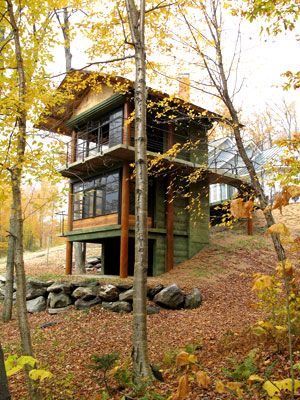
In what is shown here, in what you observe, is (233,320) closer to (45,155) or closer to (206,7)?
(45,155)

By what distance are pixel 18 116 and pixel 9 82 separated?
958 mm

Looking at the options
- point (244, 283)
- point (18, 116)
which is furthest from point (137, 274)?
point (244, 283)

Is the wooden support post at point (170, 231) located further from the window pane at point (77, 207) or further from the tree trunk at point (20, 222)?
the tree trunk at point (20, 222)

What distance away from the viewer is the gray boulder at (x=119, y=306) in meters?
11.5

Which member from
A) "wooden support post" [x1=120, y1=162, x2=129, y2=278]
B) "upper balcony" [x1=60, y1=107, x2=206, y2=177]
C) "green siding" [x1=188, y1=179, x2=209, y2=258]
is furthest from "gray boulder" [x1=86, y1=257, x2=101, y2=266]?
"wooden support post" [x1=120, y1=162, x2=129, y2=278]

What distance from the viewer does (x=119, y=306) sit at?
11516mm

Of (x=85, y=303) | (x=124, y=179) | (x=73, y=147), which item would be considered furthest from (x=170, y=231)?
(x=73, y=147)

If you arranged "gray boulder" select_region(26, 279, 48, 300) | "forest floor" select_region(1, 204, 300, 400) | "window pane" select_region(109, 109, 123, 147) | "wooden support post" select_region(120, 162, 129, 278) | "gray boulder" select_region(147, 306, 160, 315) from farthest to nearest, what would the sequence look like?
"window pane" select_region(109, 109, 123, 147) < "wooden support post" select_region(120, 162, 129, 278) < "gray boulder" select_region(26, 279, 48, 300) < "gray boulder" select_region(147, 306, 160, 315) < "forest floor" select_region(1, 204, 300, 400)

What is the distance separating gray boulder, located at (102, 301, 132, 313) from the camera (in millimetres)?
11461

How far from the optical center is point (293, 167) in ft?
17.0

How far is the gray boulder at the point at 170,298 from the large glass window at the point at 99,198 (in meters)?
4.68

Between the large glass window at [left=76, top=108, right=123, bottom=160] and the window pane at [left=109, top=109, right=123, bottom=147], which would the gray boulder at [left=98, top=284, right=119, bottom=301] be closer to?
the large glass window at [left=76, top=108, right=123, bottom=160]

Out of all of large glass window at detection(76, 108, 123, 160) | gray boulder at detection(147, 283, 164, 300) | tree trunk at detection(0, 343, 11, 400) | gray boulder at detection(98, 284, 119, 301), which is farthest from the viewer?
large glass window at detection(76, 108, 123, 160)

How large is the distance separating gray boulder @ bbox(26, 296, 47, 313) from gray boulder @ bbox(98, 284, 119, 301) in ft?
7.93
